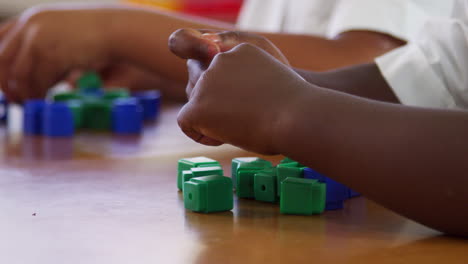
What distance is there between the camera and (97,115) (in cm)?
121

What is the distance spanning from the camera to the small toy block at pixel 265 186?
62cm

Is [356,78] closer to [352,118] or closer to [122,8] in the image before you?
[352,118]

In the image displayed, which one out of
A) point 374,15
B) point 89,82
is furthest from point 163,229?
point 89,82

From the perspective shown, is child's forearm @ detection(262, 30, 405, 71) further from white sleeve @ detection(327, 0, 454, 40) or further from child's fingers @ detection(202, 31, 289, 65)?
child's fingers @ detection(202, 31, 289, 65)

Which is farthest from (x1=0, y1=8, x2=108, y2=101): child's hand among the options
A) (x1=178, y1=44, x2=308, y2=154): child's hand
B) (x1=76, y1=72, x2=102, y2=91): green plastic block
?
(x1=178, y1=44, x2=308, y2=154): child's hand

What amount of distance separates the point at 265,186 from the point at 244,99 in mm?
96

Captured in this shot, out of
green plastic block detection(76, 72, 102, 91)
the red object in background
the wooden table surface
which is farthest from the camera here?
the red object in background

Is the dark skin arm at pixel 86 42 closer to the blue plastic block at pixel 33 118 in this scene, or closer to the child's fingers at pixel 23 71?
the child's fingers at pixel 23 71

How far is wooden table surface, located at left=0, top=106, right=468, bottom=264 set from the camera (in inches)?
18.3

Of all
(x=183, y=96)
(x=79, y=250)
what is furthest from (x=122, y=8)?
(x=79, y=250)

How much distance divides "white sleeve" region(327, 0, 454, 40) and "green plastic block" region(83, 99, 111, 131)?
0.45 meters

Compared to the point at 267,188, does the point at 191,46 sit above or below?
above

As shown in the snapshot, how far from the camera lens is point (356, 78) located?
0.81m

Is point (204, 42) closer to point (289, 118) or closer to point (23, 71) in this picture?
point (289, 118)
